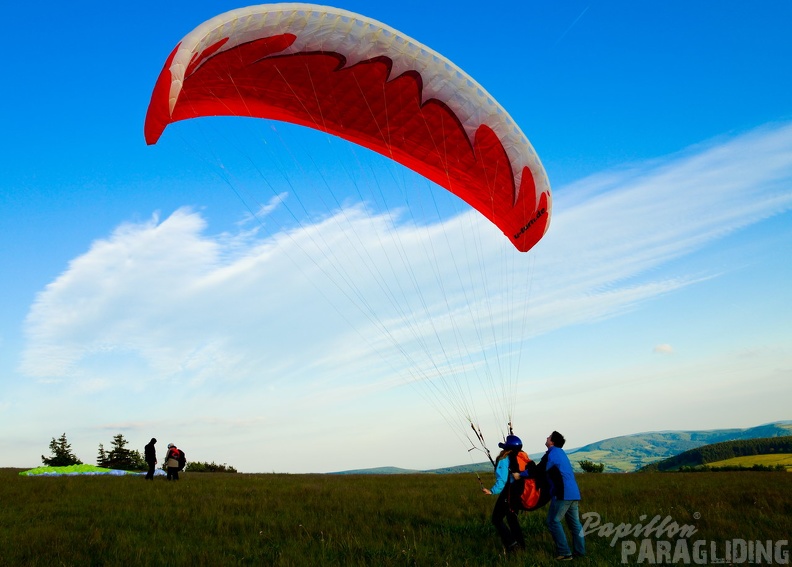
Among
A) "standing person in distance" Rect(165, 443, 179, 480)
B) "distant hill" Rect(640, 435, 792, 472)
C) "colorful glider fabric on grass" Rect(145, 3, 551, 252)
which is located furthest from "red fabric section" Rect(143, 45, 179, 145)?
"distant hill" Rect(640, 435, 792, 472)

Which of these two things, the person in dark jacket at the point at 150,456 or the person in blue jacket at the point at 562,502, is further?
the person in dark jacket at the point at 150,456

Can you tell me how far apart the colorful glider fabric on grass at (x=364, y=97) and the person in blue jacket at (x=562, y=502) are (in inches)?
254

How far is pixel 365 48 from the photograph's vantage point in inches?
374

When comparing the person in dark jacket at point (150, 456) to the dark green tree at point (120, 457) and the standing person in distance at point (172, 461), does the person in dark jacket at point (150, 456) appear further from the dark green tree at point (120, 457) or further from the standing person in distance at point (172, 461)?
the dark green tree at point (120, 457)

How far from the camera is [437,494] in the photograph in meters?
12.4

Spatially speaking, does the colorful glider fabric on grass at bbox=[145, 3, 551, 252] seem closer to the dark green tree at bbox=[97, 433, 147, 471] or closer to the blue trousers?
the blue trousers

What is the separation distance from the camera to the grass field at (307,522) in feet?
20.6

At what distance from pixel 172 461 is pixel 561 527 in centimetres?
1329

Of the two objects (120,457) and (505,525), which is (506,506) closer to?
(505,525)

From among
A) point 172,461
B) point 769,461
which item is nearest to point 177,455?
point 172,461

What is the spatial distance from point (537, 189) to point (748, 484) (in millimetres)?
9726

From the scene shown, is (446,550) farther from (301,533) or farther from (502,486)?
(301,533)

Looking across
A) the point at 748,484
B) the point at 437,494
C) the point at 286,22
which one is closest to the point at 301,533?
the point at 437,494

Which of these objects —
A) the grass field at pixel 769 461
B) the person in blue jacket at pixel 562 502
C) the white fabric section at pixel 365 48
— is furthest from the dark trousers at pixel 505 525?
the grass field at pixel 769 461
